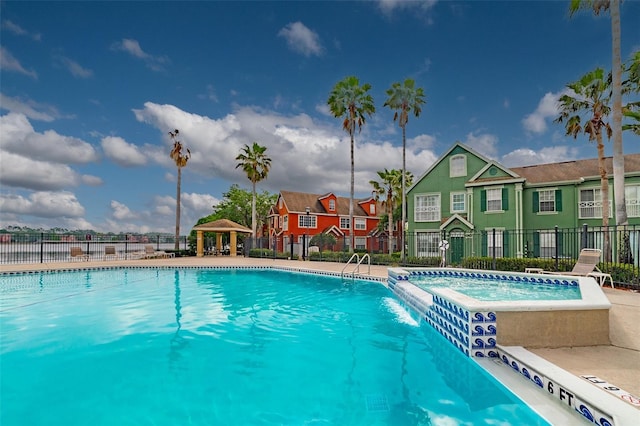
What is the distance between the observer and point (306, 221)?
118 feet

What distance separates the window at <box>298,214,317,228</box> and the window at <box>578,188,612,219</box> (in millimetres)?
23125

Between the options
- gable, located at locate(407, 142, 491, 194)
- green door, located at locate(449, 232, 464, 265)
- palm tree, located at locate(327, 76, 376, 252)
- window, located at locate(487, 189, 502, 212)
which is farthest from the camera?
palm tree, located at locate(327, 76, 376, 252)

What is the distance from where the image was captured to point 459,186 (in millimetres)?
22250

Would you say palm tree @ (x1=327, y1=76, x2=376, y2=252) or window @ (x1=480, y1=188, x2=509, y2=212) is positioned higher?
palm tree @ (x1=327, y1=76, x2=376, y2=252)

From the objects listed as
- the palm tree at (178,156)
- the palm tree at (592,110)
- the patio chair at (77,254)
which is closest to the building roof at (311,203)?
the palm tree at (178,156)

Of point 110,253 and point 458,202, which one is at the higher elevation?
point 458,202

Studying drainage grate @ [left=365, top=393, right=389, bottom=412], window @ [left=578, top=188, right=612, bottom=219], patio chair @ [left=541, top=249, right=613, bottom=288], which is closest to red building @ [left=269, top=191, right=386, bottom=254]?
window @ [left=578, top=188, right=612, bottom=219]

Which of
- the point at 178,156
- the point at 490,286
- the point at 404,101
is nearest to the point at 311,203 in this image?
the point at 178,156

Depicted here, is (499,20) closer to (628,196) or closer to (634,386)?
(628,196)

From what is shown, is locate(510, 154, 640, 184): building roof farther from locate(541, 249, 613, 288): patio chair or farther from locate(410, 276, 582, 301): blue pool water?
locate(410, 276, 582, 301): blue pool water

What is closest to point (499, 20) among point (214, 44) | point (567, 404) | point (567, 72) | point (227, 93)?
point (567, 72)

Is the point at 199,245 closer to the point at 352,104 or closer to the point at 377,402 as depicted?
the point at 352,104

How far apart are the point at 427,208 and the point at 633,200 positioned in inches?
427

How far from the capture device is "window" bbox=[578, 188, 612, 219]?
18688 millimetres
